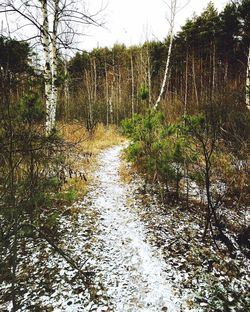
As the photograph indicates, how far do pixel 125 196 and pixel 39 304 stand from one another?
3288 mm

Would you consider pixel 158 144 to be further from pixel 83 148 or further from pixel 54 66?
pixel 83 148

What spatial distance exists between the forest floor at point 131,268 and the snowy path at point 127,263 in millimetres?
12

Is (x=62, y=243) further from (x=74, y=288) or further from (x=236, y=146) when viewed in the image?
(x=236, y=146)

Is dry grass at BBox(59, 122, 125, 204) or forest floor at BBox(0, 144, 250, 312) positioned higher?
dry grass at BBox(59, 122, 125, 204)

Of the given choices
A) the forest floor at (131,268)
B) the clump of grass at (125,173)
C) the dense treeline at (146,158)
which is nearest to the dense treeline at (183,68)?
the dense treeline at (146,158)

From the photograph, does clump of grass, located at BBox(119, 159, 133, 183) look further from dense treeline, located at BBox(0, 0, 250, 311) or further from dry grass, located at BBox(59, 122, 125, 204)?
dry grass, located at BBox(59, 122, 125, 204)

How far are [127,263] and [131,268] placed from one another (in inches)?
4.7

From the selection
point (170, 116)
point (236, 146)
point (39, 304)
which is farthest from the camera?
point (170, 116)

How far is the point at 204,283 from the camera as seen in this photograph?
3240mm

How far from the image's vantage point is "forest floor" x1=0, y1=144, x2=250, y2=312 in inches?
116

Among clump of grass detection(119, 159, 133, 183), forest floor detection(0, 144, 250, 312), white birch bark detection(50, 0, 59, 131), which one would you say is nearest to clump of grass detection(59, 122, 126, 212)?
white birch bark detection(50, 0, 59, 131)

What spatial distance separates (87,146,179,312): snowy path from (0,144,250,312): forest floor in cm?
1

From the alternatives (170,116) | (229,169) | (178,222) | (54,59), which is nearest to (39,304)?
(178,222)

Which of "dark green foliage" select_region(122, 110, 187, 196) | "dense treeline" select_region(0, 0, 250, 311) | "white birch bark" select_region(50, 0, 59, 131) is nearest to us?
"dense treeline" select_region(0, 0, 250, 311)
